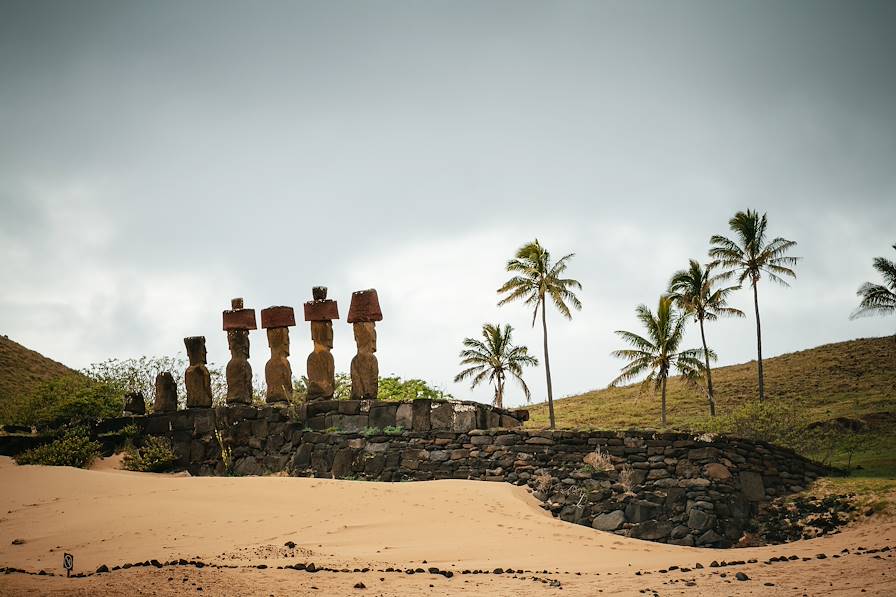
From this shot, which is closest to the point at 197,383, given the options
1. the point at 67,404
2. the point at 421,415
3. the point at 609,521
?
the point at 67,404

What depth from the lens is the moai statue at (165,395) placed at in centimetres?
2028

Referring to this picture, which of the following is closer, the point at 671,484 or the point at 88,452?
the point at 671,484

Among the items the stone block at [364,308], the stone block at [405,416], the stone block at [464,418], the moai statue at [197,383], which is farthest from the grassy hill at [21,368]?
the stone block at [464,418]

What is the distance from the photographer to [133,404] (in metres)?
20.6

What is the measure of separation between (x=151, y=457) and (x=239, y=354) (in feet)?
10.4

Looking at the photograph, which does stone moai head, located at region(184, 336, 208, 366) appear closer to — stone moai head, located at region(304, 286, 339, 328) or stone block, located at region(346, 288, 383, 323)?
stone moai head, located at region(304, 286, 339, 328)

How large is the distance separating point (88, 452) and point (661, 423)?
29014 millimetres

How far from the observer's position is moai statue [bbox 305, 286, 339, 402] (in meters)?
19.1

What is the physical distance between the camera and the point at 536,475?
50.0ft

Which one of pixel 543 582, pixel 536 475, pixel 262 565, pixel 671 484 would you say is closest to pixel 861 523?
pixel 671 484

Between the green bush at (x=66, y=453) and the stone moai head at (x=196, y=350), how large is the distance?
10.0ft

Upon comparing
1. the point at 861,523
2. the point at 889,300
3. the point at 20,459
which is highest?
the point at 889,300

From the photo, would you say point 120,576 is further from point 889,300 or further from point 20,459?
point 889,300

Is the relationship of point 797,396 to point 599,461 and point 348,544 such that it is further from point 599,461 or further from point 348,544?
point 348,544
